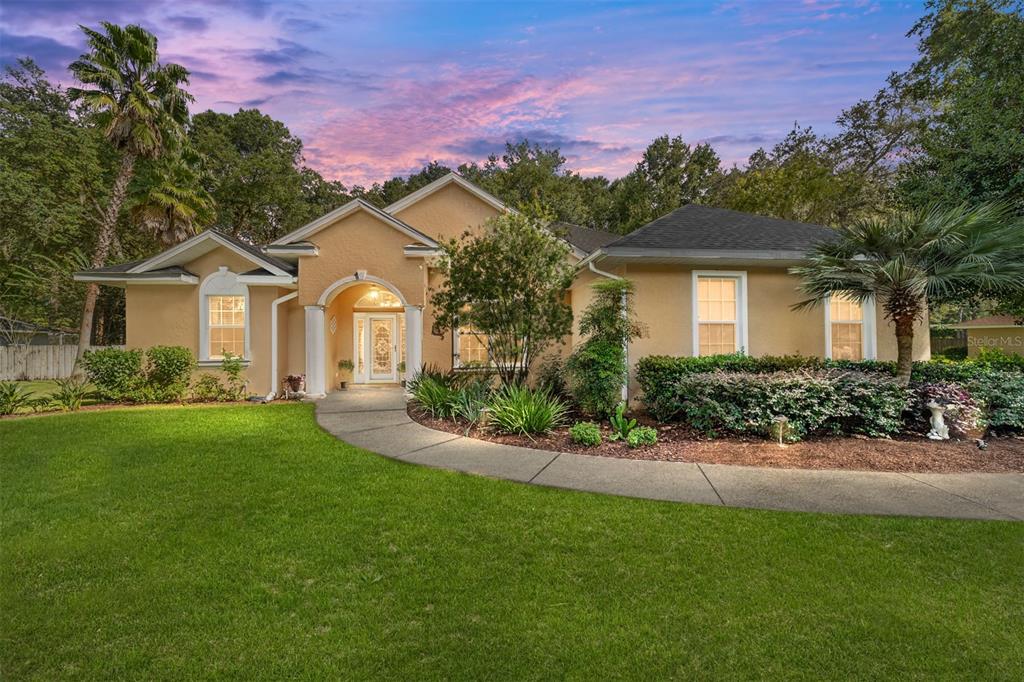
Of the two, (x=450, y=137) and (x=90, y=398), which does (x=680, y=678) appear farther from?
(x=450, y=137)

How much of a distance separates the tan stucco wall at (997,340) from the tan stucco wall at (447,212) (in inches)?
1048

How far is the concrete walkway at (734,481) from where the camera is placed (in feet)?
15.2

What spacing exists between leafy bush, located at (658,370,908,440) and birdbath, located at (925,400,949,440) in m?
0.40

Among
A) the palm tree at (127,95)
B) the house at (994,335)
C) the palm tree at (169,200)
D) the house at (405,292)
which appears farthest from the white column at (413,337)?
the house at (994,335)

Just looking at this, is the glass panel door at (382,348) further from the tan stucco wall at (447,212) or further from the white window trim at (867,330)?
the white window trim at (867,330)

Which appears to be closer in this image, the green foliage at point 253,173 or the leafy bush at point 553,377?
the leafy bush at point 553,377

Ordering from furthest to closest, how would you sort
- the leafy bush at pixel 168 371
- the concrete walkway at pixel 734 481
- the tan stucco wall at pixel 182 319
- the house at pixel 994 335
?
1. the house at pixel 994 335
2. the tan stucco wall at pixel 182 319
3. the leafy bush at pixel 168 371
4. the concrete walkway at pixel 734 481

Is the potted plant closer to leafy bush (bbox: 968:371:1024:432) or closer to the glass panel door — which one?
the glass panel door

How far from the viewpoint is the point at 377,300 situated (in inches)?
554

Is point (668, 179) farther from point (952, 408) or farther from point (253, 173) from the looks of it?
point (253, 173)

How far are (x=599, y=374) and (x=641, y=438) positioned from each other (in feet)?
5.31

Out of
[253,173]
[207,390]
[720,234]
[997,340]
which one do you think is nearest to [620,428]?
[720,234]

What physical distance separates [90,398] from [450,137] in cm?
1434

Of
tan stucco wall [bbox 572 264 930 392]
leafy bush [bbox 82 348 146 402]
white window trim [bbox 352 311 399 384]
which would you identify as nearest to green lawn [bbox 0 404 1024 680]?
tan stucco wall [bbox 572 264 930 392]
